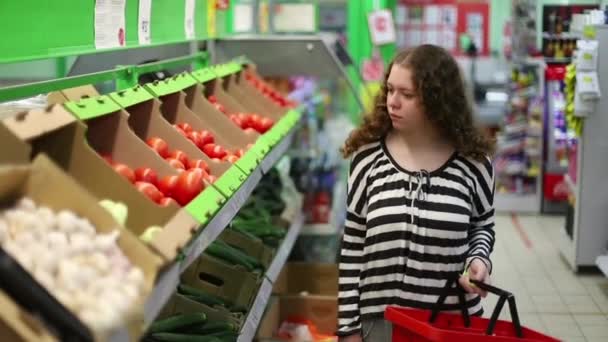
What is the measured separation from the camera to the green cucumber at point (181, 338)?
3283 mm

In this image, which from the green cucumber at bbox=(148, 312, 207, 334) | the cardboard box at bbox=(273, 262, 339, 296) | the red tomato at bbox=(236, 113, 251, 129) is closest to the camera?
the green cucumber at bbox=(148, 312, 207, 334)

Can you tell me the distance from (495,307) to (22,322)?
5.03 feet

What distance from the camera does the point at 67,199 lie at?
193 centimetres

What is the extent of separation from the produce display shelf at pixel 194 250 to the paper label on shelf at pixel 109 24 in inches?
35.7

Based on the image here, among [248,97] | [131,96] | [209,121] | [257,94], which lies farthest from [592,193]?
[131,96]

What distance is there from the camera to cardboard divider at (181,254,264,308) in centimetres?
413

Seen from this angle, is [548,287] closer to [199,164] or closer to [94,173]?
[199,164]

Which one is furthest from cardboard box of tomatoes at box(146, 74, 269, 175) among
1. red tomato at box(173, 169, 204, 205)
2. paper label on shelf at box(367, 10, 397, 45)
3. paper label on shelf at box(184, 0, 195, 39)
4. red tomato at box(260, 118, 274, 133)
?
paper label on shelf at box(367, 10, 397, 45)

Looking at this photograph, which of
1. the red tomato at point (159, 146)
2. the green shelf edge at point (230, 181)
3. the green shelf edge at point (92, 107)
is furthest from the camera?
the red tomato at point (159, 146)

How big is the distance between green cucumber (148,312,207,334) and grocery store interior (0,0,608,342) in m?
0.01

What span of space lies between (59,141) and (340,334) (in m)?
1.31

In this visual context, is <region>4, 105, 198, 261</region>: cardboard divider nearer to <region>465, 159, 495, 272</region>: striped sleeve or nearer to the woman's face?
the woman's face

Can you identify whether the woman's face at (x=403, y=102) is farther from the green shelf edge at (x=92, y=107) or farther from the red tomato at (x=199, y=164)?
the green shelf edge at (x=92, y=107)

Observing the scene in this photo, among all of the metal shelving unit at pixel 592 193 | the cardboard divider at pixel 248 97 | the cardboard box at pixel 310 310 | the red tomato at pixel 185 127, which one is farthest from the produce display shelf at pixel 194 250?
the metal shelving unit at pixel 592 193
